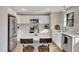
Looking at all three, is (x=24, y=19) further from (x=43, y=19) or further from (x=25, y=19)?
(x=43, y=19)

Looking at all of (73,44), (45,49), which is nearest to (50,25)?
(73,44)

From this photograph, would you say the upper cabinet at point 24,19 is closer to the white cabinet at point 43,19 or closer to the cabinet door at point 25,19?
the cabinet door at point 25,19

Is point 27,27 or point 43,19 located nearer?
point 43,19

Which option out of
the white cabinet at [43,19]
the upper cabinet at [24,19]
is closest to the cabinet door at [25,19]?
the upper cabinet at [24,19]

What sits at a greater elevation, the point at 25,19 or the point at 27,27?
the point at 25,19

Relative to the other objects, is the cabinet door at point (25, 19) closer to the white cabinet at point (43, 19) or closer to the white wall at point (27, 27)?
the white wall at point (27, 27)

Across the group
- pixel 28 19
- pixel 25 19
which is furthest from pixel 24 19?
pixel 28 19

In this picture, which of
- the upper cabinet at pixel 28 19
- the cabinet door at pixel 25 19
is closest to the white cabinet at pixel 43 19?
the upper cabinet at pixel 28 19

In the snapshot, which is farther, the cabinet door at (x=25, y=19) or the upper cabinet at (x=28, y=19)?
the cabinet door at (x=25, y=19)

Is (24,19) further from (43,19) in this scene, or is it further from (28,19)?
(43,19)

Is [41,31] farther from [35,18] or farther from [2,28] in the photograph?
[2,28]

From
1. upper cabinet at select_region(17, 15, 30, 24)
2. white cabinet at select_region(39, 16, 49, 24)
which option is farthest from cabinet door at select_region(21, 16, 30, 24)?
white cabinet at select_region(39, 16, 49, 24)

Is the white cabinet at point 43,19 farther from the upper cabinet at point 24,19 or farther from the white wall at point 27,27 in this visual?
the upper cabinet at point 24,19

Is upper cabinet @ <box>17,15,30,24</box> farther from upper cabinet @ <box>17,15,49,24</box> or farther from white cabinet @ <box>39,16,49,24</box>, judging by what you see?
white cabinet @ <box>39,16,49,24</box>
